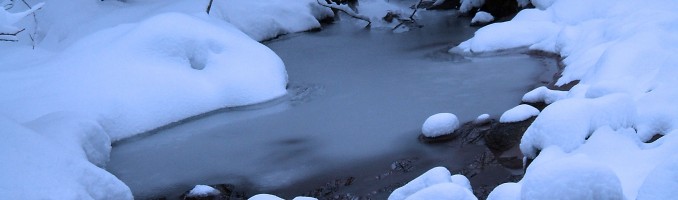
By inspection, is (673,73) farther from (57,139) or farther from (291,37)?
(291,37)

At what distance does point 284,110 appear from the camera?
1050cm

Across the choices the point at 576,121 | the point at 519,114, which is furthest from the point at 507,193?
the point at 519,114

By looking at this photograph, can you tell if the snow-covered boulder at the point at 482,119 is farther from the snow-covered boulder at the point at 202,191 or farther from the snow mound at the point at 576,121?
the snow-covered boulder at the point at 202,191

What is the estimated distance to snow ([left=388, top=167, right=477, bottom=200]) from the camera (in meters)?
4.72

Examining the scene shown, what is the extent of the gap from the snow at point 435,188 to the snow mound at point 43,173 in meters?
3.05

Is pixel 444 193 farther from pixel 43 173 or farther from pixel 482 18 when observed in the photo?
pixel 482 18

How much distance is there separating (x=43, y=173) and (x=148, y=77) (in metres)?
4.80

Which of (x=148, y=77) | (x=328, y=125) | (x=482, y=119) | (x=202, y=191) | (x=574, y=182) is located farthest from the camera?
(x=148, y=77)

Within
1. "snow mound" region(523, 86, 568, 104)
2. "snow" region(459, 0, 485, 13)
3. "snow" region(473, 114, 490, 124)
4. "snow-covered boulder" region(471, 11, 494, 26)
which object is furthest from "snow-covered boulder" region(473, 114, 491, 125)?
"snow" region(459, 0, 485, 13)

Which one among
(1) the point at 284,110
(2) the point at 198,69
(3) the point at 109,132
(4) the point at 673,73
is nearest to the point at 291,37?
(2) the point at 198,69

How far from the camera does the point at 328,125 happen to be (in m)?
9.40

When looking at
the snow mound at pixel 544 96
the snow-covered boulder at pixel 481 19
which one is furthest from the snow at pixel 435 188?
the snow-covered boulder at pixel 481 19

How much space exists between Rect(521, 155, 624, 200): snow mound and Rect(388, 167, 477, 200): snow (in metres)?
0.88

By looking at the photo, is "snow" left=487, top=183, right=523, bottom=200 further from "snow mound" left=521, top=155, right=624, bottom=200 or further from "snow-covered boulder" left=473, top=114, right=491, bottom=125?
"snow-covered boulder" left=473, top=114, right=491, bottom=125
